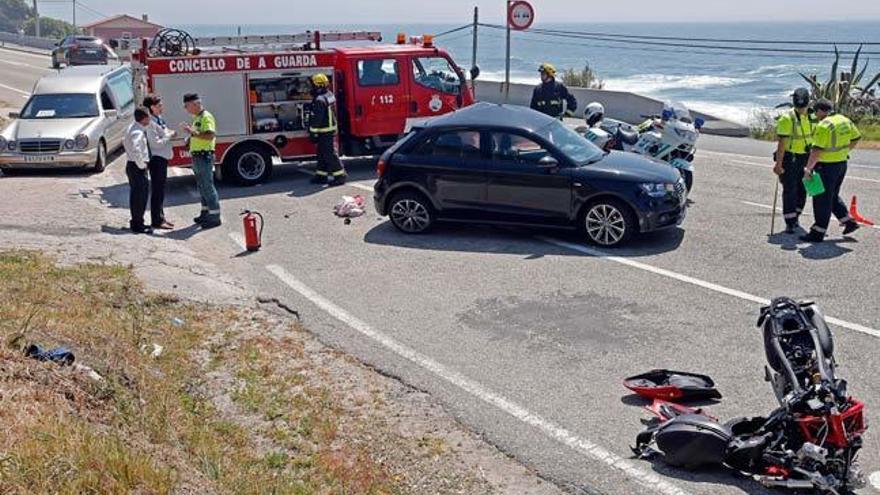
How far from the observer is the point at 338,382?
7.55 meters

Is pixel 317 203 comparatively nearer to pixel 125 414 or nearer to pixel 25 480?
pixel 125 414

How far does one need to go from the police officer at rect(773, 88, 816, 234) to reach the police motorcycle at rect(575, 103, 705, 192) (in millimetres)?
1589

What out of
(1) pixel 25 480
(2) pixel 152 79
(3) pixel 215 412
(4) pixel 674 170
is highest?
(2) pixel 152 79

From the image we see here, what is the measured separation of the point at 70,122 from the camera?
57.5 feet

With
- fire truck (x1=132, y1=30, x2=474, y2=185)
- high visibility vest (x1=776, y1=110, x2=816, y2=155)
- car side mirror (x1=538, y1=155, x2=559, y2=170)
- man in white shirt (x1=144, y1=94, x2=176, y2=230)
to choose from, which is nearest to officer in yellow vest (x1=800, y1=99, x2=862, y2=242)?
high visibility vest (x1=776, y1=110, x2=816, y2=155)

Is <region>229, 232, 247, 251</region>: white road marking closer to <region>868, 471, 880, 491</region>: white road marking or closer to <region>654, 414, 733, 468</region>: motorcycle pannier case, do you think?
<region>654, 414, 733, 468</region>: motorcycle pannier case

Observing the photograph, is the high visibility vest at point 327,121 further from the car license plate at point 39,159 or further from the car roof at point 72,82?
the car roof at point 72,82

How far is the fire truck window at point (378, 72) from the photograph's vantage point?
16594mm

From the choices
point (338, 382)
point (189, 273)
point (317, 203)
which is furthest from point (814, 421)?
point (317, 203)

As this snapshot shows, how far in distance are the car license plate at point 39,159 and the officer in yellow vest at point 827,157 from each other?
12279 millimetres

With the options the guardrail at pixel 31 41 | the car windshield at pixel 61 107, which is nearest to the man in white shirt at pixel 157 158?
the car windshield at pixel 61 107

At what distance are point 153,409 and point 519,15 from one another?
54.9 feet

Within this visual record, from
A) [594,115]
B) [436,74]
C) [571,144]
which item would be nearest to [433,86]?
[436,74]

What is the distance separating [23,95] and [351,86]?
19.1 m
